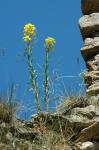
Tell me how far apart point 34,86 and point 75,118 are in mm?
1280

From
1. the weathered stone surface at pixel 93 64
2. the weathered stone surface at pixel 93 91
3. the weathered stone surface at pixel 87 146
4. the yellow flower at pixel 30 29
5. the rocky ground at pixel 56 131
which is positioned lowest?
the weathered stone surface at pixel 87 146

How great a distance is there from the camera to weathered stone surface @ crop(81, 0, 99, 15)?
8797 mm

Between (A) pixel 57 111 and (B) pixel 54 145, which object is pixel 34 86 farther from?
(B) pixel 54 145

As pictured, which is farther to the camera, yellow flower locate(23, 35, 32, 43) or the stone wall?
the stone wall

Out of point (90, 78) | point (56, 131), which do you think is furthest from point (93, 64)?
point (56, 131)

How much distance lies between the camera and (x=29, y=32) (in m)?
6.62

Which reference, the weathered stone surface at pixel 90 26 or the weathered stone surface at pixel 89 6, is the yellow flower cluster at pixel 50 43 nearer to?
the weathered stone surface at pixel 90 26

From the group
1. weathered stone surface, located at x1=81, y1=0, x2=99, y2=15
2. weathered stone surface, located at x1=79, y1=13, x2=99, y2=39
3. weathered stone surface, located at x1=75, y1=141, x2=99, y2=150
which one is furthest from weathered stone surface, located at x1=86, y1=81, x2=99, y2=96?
weathered stone surface, located at x1=81, y1=0, x2=99, y2=15

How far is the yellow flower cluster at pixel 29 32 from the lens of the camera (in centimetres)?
657

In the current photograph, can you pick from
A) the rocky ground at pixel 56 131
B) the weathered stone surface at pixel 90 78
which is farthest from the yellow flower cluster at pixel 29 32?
the rocky ground at pixel 56 131

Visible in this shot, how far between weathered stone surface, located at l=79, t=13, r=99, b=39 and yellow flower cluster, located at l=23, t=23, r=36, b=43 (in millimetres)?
1746

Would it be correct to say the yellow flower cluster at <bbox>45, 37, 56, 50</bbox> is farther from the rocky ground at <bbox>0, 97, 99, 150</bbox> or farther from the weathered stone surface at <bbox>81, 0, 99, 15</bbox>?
the weathered stone surface at <bbox>81, 0, 99, 15</bbox>

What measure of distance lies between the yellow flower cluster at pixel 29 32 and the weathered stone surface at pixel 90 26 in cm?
175

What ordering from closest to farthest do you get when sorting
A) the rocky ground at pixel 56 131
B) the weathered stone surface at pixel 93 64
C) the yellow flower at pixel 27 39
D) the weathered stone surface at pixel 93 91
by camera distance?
the rocky ground at pixel 56 131 → the weathered stone surface at pixel 93 91 → the yellow flower at pixel 27 39 → the weathered stone surface at pixel 93 64
